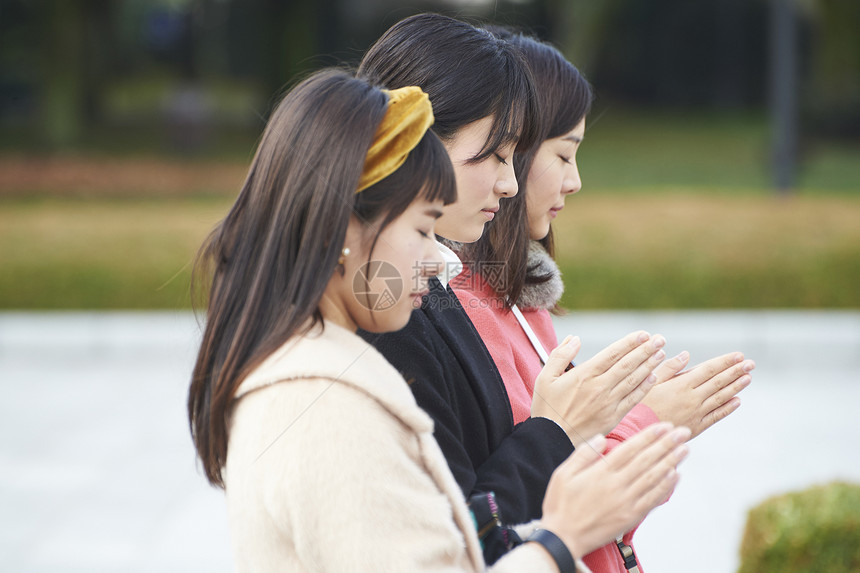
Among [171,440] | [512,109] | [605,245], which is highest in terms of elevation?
[512,109]

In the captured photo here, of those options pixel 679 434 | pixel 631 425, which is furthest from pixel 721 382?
pixel 679 434

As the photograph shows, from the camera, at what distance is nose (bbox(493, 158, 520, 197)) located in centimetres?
179

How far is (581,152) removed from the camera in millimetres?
17969

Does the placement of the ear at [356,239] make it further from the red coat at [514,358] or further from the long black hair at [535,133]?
the long black hair at [535,133]

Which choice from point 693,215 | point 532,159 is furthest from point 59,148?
point 532,159

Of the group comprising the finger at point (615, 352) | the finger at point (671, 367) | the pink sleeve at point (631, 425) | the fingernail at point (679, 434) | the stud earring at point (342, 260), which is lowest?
the pink sleeve at point (631, 425)

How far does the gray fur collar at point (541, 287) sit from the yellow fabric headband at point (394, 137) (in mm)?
648

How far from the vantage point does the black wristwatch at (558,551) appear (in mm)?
1275

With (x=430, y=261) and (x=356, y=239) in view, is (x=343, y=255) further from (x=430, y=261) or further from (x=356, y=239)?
(x=430, y=261)

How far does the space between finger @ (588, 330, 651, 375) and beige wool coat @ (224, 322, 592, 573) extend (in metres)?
0.45

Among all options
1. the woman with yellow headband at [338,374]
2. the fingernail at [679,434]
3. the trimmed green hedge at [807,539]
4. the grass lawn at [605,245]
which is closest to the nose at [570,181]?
the woman with yellow headband at [338,374]

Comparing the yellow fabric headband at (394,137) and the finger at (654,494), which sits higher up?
the yellow fabric headband at (394,137)

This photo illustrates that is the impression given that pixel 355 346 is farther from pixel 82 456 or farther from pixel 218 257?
pixel 82 456

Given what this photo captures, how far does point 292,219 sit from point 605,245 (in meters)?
7.78
